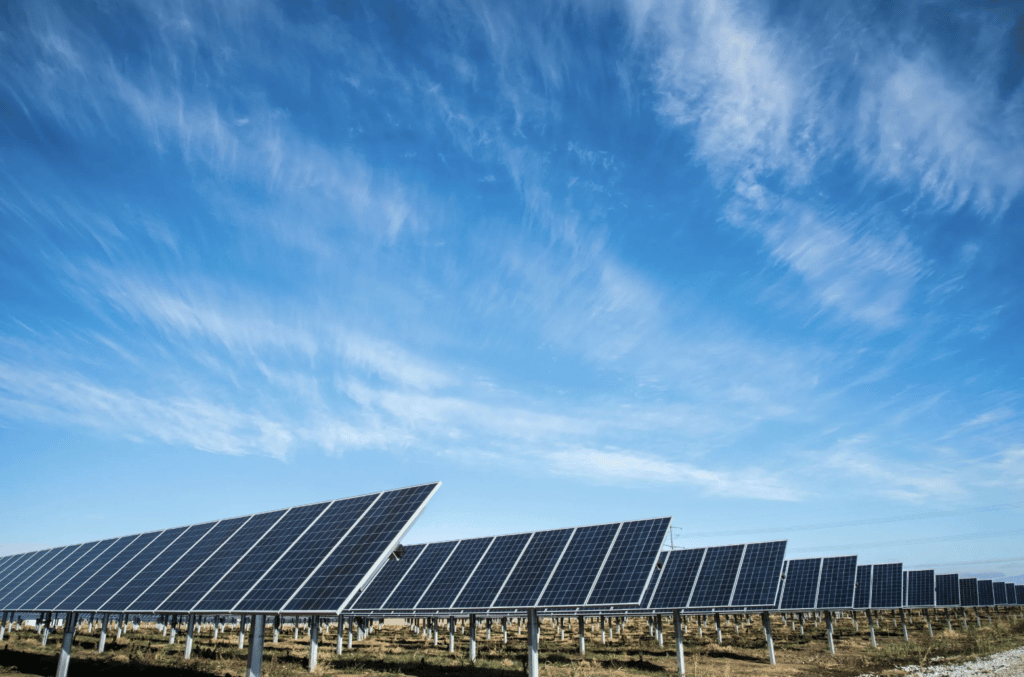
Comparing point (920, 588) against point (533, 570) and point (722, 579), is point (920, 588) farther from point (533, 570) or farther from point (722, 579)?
point (533, 570)

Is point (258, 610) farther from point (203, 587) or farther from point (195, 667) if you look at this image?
point (195, 667)

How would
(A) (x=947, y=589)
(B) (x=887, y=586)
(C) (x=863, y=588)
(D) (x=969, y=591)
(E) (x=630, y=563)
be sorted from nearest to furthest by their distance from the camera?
1. (E) (x=630, y=563)
2. (C) (x=863, y=588)
3. (B) (x=887, y=586)
4. (A) (x=947, y=589)
5. (D) (x=969, y=591)

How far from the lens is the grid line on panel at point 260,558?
62.6 ft

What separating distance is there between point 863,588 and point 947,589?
67.1 feet

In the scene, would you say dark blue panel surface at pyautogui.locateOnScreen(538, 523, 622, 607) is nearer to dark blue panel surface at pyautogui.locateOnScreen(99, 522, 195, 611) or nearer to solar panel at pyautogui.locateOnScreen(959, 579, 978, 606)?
dark blue panel surface at pyautogui.locateOnScreen(99, 522, 195, 611)

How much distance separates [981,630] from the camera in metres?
59.3

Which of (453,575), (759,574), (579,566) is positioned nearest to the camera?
(579,566)

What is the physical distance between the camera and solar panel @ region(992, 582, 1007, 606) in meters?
74.8

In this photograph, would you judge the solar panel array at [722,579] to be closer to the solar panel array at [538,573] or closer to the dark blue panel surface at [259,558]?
the solar panel array at [538,573]

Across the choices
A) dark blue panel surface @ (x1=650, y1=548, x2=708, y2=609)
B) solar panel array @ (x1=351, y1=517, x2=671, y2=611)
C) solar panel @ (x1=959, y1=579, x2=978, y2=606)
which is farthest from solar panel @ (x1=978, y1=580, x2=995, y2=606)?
solar panel array @ (x1=351, y1=517, x2=671, y2=611)

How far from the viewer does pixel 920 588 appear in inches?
1967

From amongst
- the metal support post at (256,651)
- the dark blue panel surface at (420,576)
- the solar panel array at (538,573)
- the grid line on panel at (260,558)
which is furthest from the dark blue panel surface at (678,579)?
the metal support post at (256,651)

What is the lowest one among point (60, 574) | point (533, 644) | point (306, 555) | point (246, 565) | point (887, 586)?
point (887, 586)

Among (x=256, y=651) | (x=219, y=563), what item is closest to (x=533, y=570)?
(x=256, y=651)
